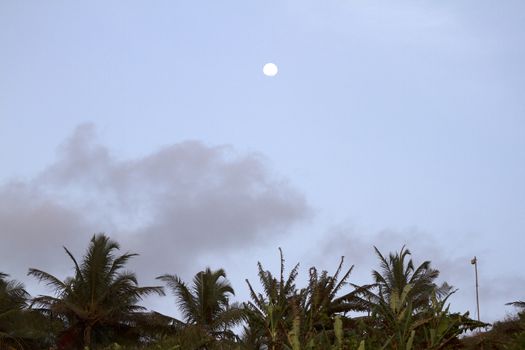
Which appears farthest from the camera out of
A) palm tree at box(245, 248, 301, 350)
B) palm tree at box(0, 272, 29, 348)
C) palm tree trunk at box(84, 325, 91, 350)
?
palm tree trunk at box(84, 325, 91, 350)

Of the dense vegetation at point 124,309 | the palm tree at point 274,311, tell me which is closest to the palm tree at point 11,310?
the dense vegetation at point 124,309

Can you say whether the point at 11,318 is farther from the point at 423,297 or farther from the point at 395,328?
the point at 395,328

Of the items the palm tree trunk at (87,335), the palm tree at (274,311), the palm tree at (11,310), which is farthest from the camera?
the palm tree trunk at (87,335)

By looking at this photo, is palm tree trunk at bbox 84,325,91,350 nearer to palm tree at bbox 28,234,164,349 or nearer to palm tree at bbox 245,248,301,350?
palm tree at bbox 28,234,164,349

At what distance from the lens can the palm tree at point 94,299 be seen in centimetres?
3612

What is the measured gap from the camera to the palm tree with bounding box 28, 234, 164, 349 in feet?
119

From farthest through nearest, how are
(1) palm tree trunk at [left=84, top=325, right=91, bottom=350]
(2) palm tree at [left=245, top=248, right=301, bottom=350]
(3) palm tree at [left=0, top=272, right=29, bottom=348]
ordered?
(1) palm tree trunk at [left=84, top=325, right=91, bottom=350], (3) palm tree at [left=0, top=272, right=29, bottom=348], (2) palm tree at [left=245, top=248, right=301, bottom=350]

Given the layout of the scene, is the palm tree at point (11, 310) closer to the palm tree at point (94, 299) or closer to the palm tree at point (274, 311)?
the palm tree at point (94, 299)

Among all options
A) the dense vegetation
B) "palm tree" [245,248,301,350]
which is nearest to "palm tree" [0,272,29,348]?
the dense vegetation

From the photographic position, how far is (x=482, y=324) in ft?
51.1

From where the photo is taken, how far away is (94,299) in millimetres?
36500

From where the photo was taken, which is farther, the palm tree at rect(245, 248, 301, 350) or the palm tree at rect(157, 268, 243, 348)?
the palm tree at rect(157, 268, 243, 348)

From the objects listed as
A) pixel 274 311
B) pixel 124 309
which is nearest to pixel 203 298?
pixel 124 309

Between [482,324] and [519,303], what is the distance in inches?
956
